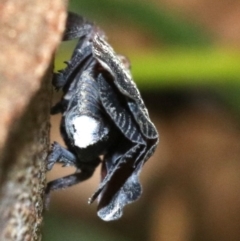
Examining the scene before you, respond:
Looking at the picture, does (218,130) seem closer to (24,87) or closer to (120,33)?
(120,33)

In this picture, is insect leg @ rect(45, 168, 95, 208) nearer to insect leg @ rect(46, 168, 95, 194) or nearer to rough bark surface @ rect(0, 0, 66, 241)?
insect leg @ rect(46, 168, 95, 194)

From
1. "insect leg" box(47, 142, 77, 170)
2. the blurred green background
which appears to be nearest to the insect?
"insect leg" box(47, 142, 77, 170)

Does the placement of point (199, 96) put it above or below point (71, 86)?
below

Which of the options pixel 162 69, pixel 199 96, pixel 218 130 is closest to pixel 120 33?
pixel 199 96

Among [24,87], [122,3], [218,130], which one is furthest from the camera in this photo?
[218,130]

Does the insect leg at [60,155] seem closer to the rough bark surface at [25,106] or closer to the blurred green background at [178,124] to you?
the rough bark surface at [25,106]

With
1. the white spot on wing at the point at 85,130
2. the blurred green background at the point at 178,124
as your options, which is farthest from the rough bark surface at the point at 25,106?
the blurred green background at the point at 178,124
